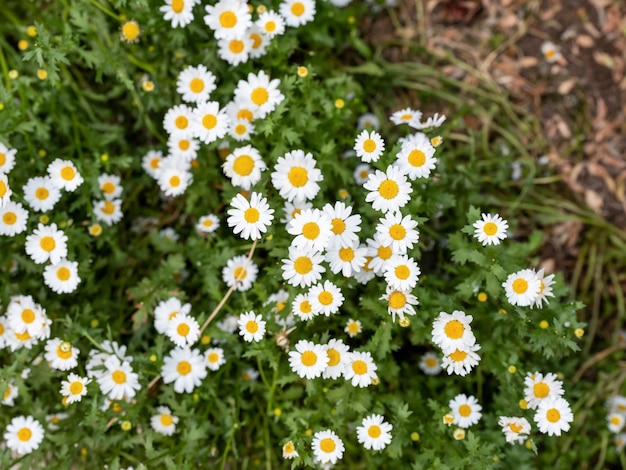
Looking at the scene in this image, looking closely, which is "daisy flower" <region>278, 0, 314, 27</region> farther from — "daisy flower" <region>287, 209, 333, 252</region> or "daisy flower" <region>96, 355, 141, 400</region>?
"daisy flower" <region>96, 355, 141, 400</region>

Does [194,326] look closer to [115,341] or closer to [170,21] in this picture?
[115,341]

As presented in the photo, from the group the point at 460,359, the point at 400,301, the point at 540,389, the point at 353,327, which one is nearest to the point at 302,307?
the point at 353,327

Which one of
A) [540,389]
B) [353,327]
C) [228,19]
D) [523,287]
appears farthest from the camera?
[228,19]

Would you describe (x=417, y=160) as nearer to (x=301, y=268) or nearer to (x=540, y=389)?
(x=301, y=268)

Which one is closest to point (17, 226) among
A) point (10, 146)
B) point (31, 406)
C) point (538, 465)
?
point (10, 146)

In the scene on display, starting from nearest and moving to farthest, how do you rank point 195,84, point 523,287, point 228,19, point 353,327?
point 523,287, point 353,327, point 228,19, point 195,84

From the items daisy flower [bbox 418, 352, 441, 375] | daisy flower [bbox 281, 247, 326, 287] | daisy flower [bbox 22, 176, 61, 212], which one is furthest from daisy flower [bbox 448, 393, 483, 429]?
daisy flower [bbox 22, 176, 61, 212]

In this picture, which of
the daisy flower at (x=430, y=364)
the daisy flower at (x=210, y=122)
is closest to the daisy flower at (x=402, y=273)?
the daisy flower at (x=430, y=364)
